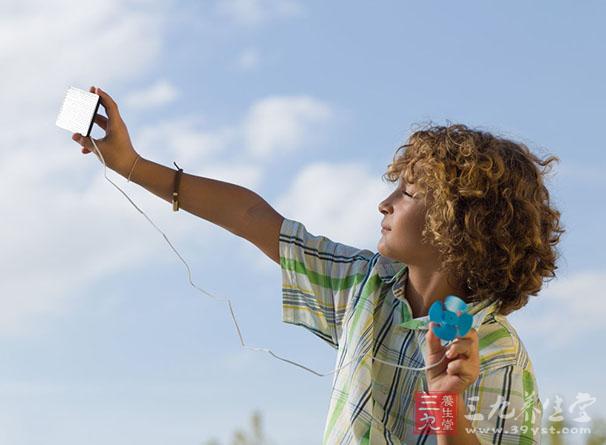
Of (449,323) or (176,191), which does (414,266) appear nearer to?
(449,323)

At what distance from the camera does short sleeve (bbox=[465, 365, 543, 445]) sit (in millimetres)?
2348

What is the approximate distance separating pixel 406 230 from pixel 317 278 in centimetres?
A: 31

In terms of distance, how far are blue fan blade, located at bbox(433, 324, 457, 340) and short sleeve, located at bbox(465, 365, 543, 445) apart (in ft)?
1.21

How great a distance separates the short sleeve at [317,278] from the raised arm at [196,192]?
55 mm

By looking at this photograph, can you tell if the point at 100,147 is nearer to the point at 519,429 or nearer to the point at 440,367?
the point at 440,367

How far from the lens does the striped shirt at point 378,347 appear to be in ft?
7.82

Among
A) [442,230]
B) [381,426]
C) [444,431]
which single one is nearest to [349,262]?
[442,230]

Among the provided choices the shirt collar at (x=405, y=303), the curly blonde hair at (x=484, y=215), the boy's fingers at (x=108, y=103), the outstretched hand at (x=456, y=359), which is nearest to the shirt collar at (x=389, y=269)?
the shirt collar at (x=405, y=303)

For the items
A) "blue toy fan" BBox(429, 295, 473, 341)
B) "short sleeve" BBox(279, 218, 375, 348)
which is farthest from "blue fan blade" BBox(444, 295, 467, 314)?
"short sleeve" BBox(279, 218, 375, 348)

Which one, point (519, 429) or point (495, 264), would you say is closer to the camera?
point (519, 429)

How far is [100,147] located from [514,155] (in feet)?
3.86

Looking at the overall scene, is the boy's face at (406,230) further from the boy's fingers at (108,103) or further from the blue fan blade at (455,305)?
the boy's fingers at (108,103)

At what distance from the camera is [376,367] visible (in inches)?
99.8

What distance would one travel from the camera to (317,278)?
8.75 ft
